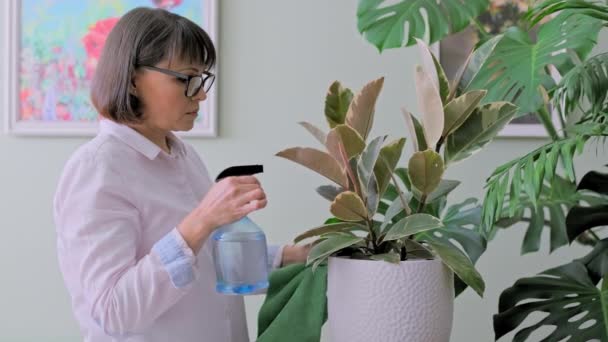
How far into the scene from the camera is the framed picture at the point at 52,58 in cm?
250

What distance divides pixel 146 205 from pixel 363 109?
1.44 ft

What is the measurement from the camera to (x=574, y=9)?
4.58 ft

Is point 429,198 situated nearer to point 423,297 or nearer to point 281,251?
point 423,297

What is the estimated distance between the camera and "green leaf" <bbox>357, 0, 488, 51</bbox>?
1945mm

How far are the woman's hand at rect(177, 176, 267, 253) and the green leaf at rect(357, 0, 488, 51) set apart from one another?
3.20 ft

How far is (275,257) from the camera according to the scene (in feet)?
4.77

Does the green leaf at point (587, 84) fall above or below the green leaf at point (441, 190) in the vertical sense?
above

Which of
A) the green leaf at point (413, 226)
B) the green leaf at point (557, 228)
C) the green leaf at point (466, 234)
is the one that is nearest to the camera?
the green leaf at point (413, 226)

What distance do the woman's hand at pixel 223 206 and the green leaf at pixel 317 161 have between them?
0.35 feet

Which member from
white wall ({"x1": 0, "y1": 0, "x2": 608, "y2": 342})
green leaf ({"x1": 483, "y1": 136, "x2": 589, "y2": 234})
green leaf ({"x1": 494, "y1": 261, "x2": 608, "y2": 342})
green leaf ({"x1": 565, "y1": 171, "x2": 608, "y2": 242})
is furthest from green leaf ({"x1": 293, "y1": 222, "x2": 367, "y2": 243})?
white wall ({"x1": 0, "y1": 0, "x2": 608, "y2": 342})

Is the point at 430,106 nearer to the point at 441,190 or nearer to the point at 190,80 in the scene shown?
the point at 441,190

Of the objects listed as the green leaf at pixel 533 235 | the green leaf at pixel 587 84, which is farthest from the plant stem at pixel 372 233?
the green leaf at pixel 533 235

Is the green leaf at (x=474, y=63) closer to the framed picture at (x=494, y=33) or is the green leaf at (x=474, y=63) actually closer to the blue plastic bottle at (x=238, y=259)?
the blue plastic bottle at (x=238, y=259)

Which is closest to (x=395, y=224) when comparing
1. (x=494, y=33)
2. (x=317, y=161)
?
(x=317, y=161)
